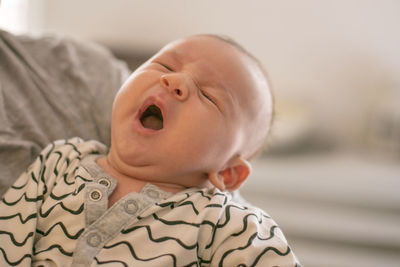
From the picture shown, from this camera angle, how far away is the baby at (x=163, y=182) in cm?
81

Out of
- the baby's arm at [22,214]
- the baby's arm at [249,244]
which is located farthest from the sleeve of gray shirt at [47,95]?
the baby's arm at [249,244]

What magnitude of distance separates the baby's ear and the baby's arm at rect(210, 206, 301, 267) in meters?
0.17

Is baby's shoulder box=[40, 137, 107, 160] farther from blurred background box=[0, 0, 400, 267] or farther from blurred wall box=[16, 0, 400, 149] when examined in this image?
blurred wall box=[16, 0, 400, 149]

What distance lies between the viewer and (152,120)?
3.14 ft

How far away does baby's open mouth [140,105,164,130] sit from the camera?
0.95 meters

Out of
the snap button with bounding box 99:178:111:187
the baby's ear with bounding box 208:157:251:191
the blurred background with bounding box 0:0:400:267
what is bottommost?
the snap button with bounding box 99:178:111:187

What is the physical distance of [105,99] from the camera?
3.73ft

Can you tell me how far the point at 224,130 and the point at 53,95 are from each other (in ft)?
1.36

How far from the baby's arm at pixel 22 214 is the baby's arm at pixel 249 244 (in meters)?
0.33

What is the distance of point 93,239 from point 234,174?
365mm

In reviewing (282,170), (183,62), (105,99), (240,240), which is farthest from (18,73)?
(282,170)

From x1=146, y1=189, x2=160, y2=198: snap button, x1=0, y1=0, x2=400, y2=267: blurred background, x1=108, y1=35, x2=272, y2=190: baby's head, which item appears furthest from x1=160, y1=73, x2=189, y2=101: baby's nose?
x1=0, y1=0, x2=400, y2=267: blurred background

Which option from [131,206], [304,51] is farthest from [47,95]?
[304,51]

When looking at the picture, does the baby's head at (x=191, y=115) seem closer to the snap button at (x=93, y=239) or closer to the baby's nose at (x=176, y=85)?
the baby's nose at (x=176, y=85)
